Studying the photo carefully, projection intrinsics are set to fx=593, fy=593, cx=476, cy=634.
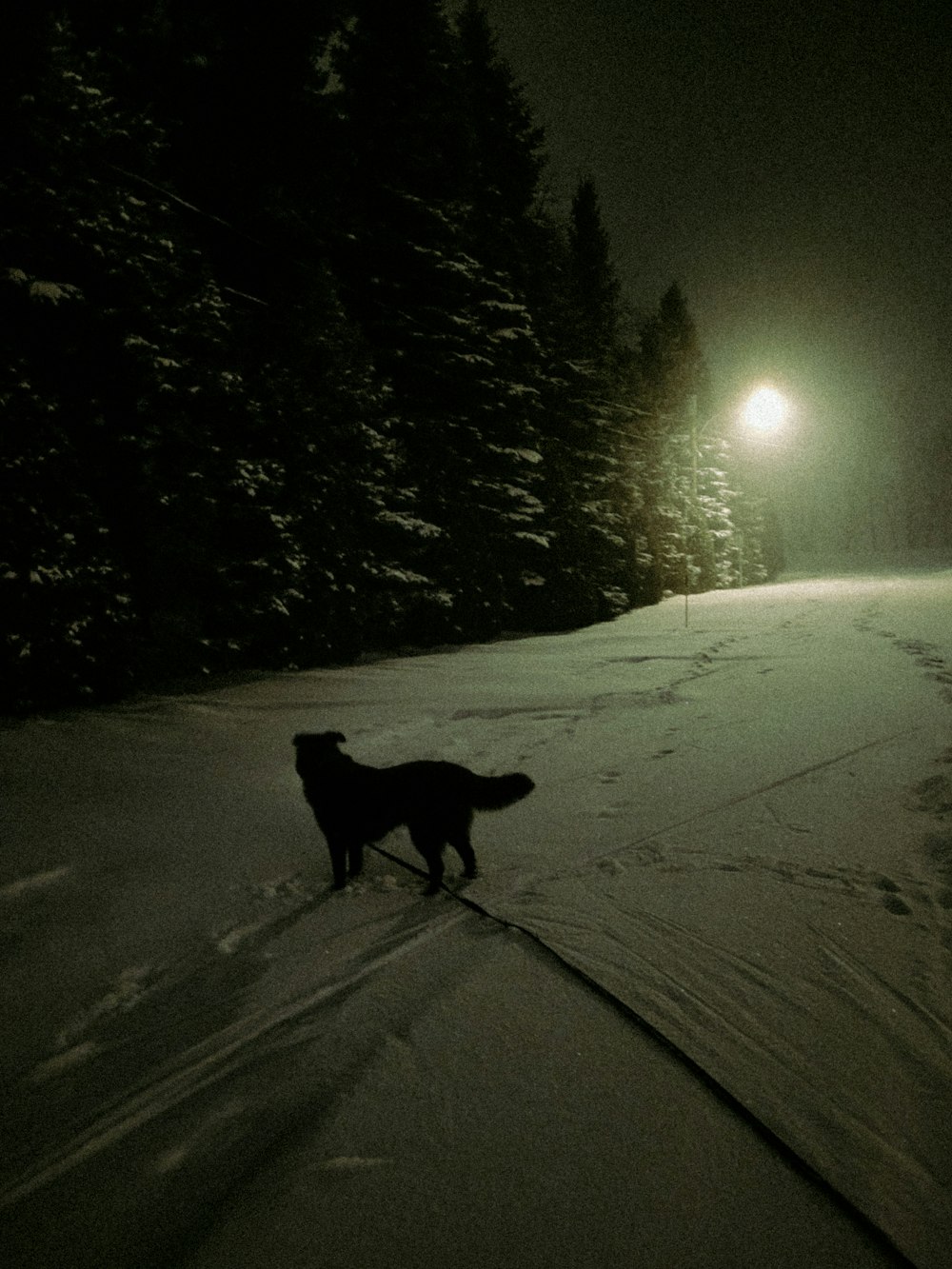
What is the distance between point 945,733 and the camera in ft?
18.9

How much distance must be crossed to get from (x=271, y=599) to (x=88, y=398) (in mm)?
3930

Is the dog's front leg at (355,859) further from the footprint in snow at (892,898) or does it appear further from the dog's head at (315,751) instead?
the footprint in snow at (892,898)

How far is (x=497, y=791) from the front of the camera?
362 cm

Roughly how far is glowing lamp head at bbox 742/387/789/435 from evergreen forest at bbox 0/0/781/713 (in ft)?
24.0

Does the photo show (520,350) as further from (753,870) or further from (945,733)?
(753,870)

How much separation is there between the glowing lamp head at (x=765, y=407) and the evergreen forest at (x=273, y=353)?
7328 millimetres

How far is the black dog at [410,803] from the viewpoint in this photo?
362 centimetres

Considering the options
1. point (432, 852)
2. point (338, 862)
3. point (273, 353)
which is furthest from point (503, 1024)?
point (273, 353)

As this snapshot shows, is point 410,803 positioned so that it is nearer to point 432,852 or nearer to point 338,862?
point 432,852

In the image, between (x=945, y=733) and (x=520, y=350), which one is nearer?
(x=945, y=733)

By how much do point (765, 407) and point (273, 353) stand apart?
65.7 ft

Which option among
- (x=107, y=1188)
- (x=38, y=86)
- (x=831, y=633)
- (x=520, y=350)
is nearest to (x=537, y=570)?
(x=520, y=350)

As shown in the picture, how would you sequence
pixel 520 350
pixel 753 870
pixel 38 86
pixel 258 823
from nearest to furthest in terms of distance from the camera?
pixel 753 870
pixel 258 823
pixel 38 86
pixel 520 350

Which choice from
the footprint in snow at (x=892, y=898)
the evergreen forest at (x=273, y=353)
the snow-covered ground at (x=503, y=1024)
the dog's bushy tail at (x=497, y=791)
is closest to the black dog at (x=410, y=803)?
the dog's bushy tail at (x=497, y=791)
